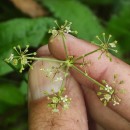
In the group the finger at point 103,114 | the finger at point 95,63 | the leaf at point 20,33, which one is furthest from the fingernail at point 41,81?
the leaf at point 20,33

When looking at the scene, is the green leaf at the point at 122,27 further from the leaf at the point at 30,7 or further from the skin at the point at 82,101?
the skin at the point at 82,101

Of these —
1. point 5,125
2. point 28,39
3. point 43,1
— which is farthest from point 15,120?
point 43,1

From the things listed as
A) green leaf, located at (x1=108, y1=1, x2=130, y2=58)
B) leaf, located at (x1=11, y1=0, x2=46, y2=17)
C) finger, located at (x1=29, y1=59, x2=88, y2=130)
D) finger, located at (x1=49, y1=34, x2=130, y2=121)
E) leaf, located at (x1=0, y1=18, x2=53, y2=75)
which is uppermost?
leaf, located at (x1=11, y1=0, x2=46, y2=17)

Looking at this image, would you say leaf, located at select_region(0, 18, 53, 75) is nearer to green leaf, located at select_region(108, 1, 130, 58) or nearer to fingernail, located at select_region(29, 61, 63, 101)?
fingernail, located at select_region(29, 61, 63, 101)

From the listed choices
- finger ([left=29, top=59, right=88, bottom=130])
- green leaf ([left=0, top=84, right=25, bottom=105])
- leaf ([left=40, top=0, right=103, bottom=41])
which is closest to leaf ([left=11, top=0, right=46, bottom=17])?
leaf ([left=40, top=0, right=103, bottom=41])

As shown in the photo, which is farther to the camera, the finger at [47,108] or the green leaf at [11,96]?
the green leaf at [11,96]

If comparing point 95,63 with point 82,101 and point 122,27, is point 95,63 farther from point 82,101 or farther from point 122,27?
point 122,27

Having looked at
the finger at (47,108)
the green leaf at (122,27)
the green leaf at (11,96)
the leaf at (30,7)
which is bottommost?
the finger at (47,108)

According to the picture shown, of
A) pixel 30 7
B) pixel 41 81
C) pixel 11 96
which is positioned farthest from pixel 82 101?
Answer: pixel 30 7
